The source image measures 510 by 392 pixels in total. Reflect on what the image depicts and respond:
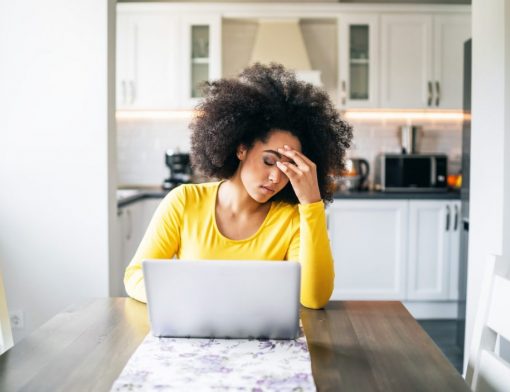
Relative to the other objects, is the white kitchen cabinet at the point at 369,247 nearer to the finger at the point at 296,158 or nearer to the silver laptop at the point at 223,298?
the finger at the point at 296,158

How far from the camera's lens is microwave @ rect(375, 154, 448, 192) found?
432cm

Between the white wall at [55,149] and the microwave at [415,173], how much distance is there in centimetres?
237

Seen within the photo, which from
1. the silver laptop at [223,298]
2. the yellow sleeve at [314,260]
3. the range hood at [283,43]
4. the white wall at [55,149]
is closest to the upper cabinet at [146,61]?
the range hood at [283,43]

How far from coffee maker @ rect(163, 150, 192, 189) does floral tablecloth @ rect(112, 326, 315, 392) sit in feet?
10.8

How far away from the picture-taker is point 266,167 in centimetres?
167

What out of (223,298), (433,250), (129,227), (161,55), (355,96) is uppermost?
(161,55)

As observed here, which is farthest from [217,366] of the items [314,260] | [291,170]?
[291,170]

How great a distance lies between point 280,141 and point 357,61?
9.56 ft

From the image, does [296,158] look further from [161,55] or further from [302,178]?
[161,55]

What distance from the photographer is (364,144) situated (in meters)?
4.75

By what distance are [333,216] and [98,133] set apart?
2045mm

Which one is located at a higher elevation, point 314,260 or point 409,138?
point 409,138

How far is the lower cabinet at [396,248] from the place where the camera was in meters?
4.12

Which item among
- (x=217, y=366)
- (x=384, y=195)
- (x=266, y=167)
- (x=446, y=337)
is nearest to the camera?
(x=217, y=366)
